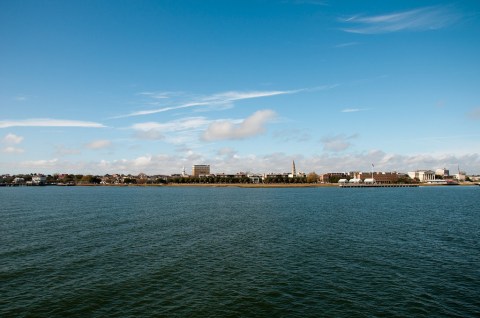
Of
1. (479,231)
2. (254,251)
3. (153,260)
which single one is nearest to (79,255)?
(153,260)

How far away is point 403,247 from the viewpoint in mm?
46156

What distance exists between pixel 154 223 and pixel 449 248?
5120 centimetres

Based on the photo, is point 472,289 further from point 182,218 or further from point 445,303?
point 182,218

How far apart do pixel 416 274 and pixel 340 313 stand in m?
13.5

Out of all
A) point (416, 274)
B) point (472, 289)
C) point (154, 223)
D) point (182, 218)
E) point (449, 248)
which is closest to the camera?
point (472, 289)

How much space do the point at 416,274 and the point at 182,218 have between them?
53.4 meters

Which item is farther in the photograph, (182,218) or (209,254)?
(182,218)

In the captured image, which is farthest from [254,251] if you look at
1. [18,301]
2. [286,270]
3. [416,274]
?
[18,301]

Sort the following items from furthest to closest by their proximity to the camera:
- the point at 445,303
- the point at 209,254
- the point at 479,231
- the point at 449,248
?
the point at 479,231 < the point at 449,248 < the point at 209,254 < the point at 445,303

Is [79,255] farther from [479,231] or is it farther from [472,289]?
[479,231]

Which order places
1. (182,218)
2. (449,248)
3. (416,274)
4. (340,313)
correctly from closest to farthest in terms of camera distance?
1. (340,313)
2. (416,274)
3. (449,248)
4. (182,218)

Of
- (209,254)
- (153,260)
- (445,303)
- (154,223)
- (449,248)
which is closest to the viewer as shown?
(445,303)

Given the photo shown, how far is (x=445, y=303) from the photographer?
26578 millimetres

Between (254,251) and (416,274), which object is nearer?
(416,274)
